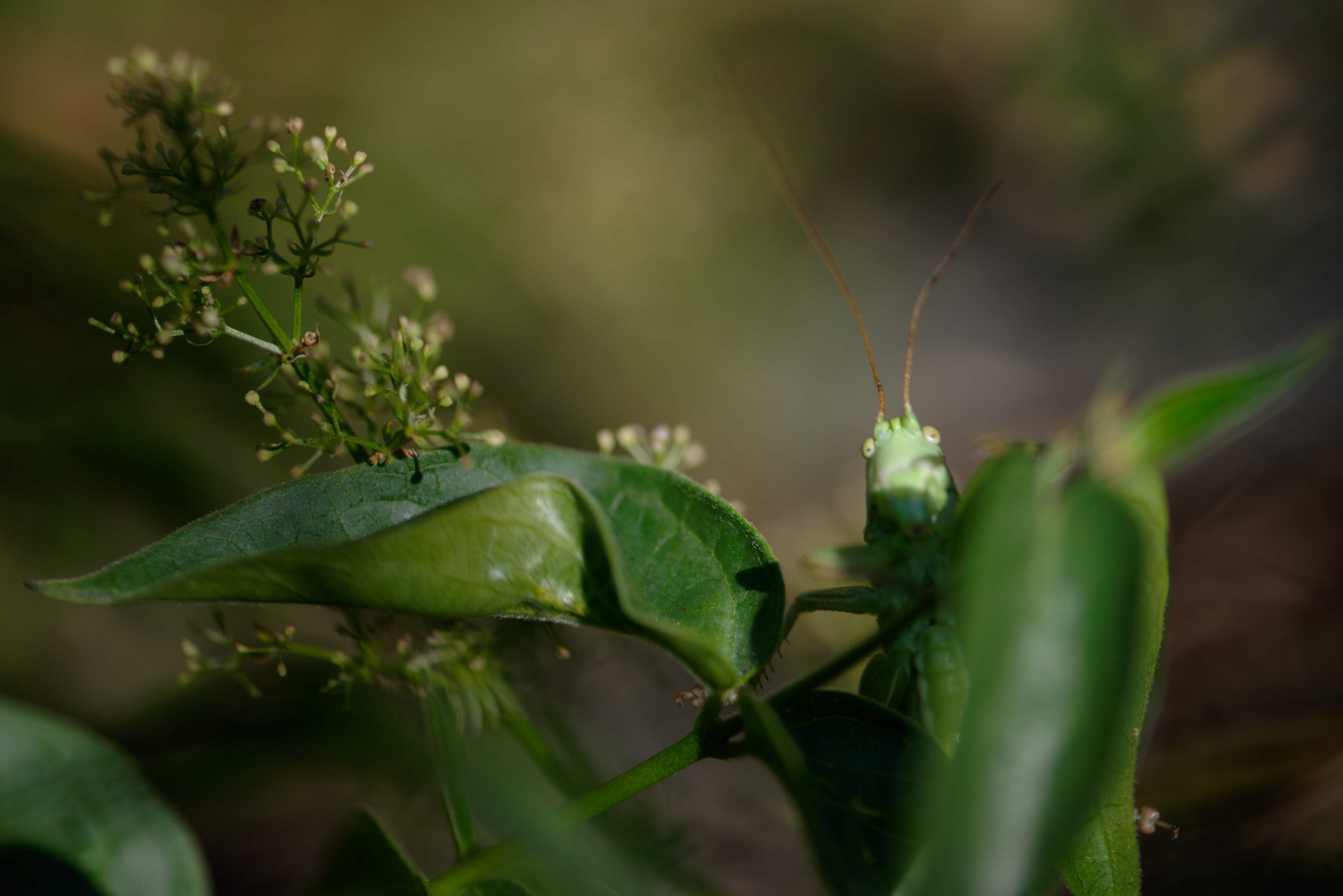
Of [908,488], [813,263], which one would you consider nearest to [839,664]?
[908,488]

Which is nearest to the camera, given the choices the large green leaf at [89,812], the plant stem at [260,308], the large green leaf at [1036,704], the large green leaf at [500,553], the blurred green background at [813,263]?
the large green leaf at [1036,704]

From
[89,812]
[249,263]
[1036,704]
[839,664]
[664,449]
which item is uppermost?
[664,449]

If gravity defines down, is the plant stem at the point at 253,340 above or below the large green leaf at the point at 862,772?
above

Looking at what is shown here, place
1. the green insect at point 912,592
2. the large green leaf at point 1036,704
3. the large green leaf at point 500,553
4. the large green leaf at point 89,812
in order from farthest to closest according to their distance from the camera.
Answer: the large green leaf at point 89,812
the green insect at point 912,592
the large green leaf at point 500,553
the large green leaf at point 1036,704

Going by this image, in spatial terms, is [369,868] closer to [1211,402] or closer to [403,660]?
[403,660]

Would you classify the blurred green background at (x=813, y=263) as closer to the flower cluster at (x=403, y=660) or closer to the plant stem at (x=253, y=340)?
the flower cluster at (x=403, y=660)

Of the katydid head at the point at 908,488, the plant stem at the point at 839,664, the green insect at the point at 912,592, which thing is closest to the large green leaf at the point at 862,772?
the plant stem at the point at 839,664
